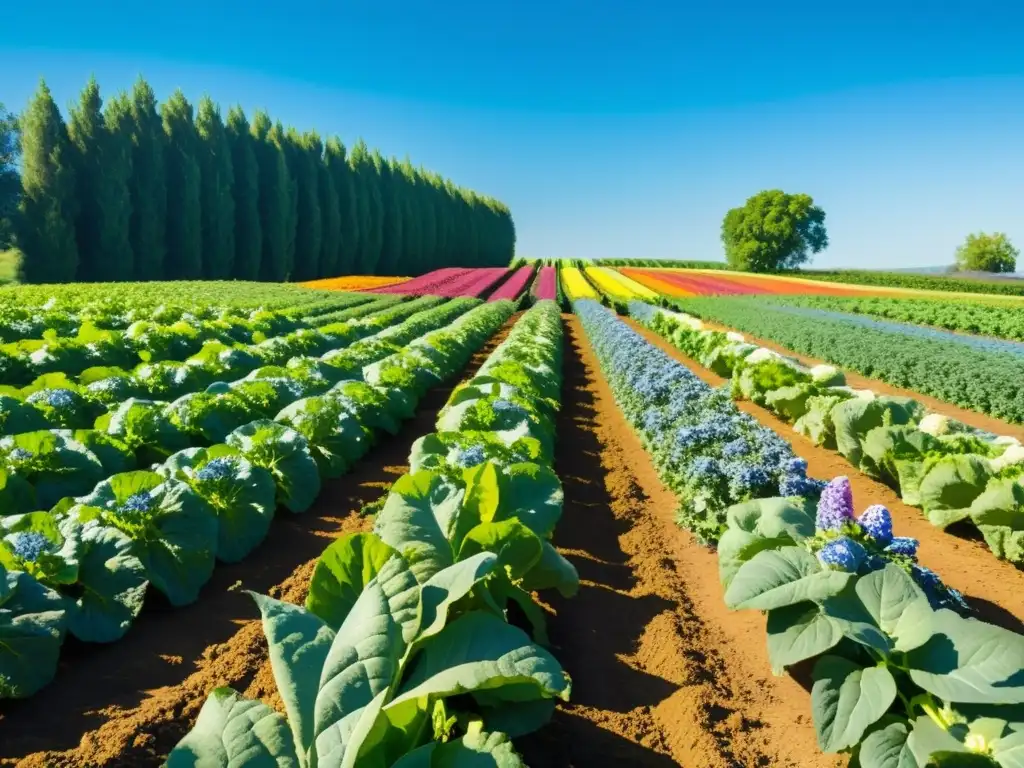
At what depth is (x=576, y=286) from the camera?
46.8 m

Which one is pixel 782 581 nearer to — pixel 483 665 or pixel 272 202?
pixel 483 665

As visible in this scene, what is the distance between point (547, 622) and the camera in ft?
12.9

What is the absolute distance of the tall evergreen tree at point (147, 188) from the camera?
3544 cm

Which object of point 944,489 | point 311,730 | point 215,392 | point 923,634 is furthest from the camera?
point 215,392

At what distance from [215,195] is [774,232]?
5701 centimetres

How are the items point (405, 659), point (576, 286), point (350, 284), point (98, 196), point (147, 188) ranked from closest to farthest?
point (405, 659)
point (98, 196)
point (147, 188)
point (350, 284)
point (576, 286)

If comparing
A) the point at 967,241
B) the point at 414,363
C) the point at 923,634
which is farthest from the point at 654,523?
the point at 967,241

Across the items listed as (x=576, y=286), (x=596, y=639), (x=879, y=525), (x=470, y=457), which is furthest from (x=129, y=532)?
(x=576, y=286)

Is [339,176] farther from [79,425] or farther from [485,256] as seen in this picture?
[79,425]

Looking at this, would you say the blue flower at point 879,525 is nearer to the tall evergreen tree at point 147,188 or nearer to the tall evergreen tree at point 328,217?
the tall evergreen tree at point 147,188

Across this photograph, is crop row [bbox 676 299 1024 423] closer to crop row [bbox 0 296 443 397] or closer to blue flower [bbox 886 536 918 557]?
blue flower [bbox 886 536 918 557]

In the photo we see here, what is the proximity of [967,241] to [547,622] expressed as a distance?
10191 centimetres

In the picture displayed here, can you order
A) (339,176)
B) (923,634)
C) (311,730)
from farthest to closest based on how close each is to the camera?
(339,176) → (923,634) → (311,730)

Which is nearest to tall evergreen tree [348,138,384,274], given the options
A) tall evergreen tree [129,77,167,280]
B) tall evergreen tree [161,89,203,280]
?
tall evergreen tree [161,89,203,280]
